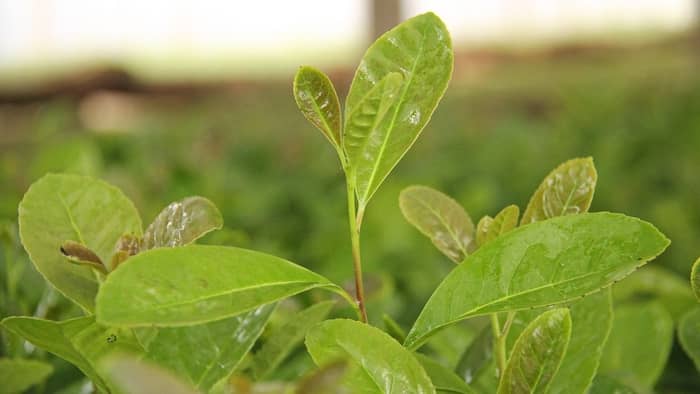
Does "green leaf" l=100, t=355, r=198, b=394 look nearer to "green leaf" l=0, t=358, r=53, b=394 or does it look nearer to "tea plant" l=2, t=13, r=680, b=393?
"tea plant" l=2, t=13, r=680, b=393

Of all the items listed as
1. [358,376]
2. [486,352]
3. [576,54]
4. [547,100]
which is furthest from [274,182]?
[576,54]

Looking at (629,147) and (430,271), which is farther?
(629,147)

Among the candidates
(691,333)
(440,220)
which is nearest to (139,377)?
(440,220)

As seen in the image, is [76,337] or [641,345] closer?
[76,337]

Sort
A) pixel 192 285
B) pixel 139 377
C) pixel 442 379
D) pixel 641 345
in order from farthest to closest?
pixel 641 345 → pixel 442 379 → pixel 192 285 → pixel 139 377

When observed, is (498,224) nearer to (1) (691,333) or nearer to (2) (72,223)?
(1) (691,333)

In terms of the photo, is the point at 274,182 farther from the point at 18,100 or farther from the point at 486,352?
the point at 18,100
